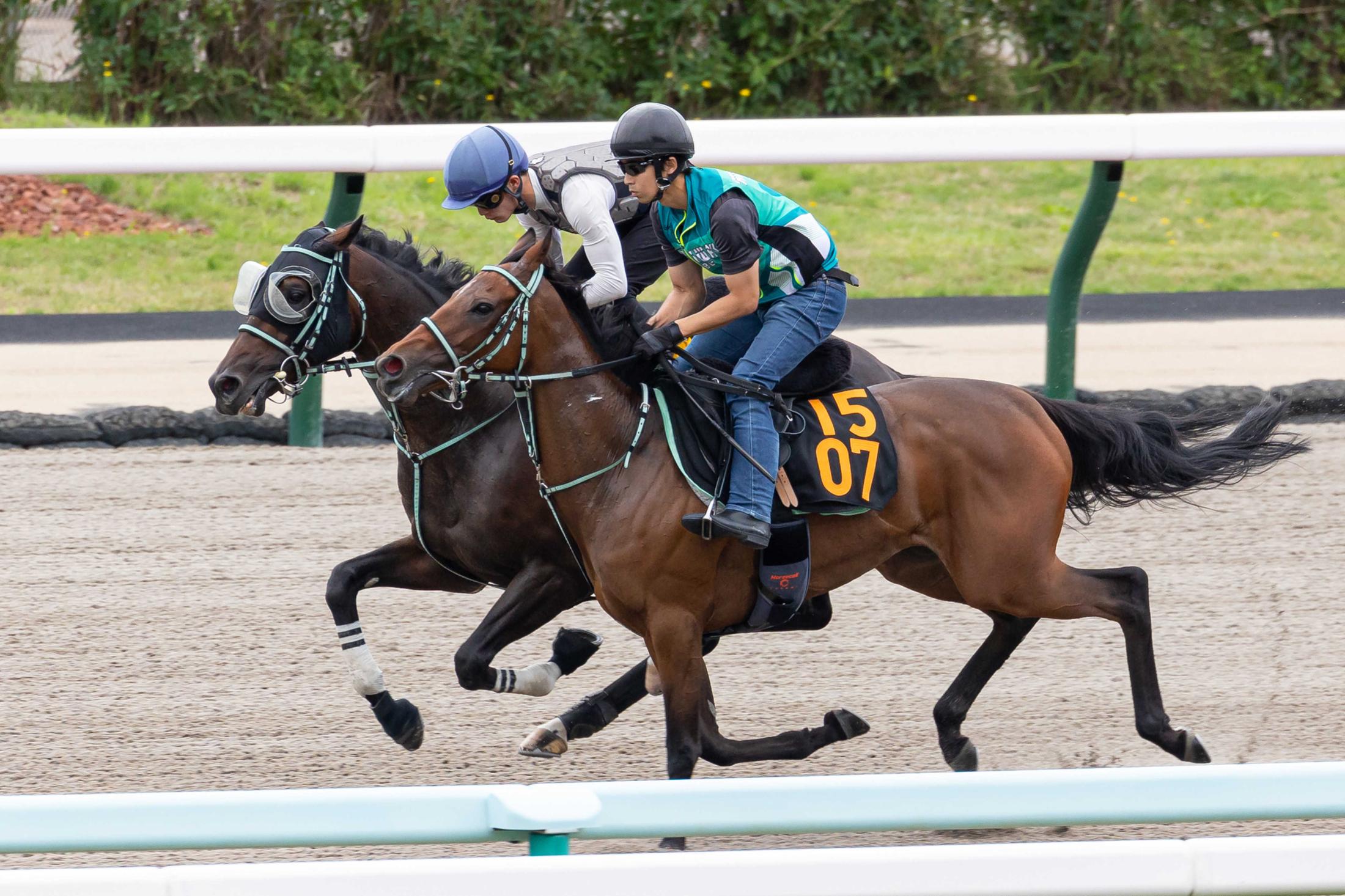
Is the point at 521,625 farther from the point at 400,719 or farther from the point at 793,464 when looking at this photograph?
the point at 793,464

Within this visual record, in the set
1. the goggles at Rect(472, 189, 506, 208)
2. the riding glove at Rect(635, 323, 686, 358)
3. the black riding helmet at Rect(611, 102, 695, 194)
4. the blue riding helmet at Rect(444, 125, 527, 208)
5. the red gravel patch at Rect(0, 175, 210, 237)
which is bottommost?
the red gravel patch at Rect(0, 175, 210, 237)

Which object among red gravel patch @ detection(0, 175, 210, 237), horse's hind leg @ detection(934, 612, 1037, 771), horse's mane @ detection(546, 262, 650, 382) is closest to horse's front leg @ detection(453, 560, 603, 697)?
horse's mane @ detection(546, 262, 650, 382)

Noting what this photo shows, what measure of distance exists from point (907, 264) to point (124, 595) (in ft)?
22.6

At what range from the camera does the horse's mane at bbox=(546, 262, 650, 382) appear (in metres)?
4.14

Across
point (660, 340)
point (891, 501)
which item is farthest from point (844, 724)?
point (660, 340)

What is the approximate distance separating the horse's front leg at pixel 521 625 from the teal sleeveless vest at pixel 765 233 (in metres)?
0.91

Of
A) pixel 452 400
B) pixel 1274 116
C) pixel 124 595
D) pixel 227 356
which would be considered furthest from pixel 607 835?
pixel 1274 116

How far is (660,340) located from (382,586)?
112 centimetres

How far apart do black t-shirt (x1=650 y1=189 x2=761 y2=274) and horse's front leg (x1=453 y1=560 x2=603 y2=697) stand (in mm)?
1006

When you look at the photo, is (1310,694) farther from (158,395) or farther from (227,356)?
(158,395)

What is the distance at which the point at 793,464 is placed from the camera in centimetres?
418

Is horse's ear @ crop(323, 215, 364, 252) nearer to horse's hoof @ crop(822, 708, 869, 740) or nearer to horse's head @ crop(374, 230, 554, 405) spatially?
horse's head @ crop(374, 230, 554, 405)

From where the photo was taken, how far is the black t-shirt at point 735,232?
3.96 metres

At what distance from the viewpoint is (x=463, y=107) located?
1320cm
